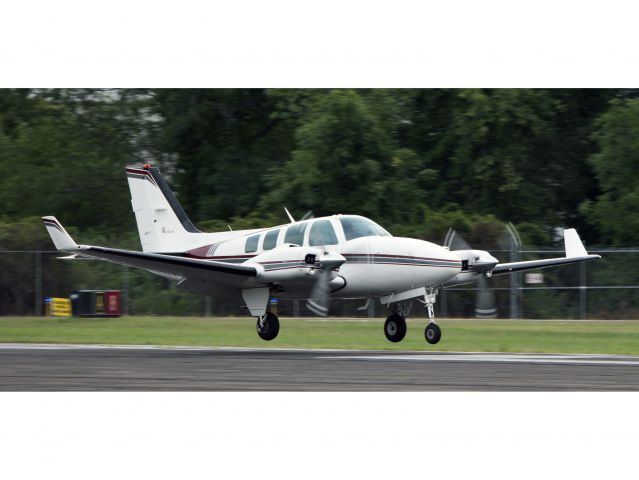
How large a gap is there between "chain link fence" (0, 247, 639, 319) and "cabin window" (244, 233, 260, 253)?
365 inches

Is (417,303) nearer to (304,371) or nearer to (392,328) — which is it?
(392,328)

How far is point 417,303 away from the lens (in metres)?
33.9

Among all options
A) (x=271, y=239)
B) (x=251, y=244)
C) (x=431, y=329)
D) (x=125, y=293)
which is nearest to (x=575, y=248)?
(x=431, y=329)

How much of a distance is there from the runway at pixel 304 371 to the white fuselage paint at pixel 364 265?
1.82 meters

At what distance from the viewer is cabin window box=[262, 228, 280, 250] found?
2319 cm

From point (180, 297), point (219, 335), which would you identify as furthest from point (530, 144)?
point (219, 335)

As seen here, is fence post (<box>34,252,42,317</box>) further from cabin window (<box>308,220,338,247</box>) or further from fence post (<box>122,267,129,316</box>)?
cabin window (<box>308,220,338,247</box>)

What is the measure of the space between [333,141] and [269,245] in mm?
17551

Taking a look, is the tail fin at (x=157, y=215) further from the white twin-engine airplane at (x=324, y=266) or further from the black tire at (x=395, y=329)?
the black tire at (x=395, y=329)

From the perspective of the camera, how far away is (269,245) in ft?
76.2

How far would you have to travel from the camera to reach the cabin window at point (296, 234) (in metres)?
22.6

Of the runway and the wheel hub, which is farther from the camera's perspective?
the wheel hub

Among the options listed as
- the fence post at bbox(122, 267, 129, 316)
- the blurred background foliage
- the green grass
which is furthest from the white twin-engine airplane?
the fence post at bbox(122, 267, 129, 316)

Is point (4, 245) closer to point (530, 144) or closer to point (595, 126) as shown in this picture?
point (530, 144)
